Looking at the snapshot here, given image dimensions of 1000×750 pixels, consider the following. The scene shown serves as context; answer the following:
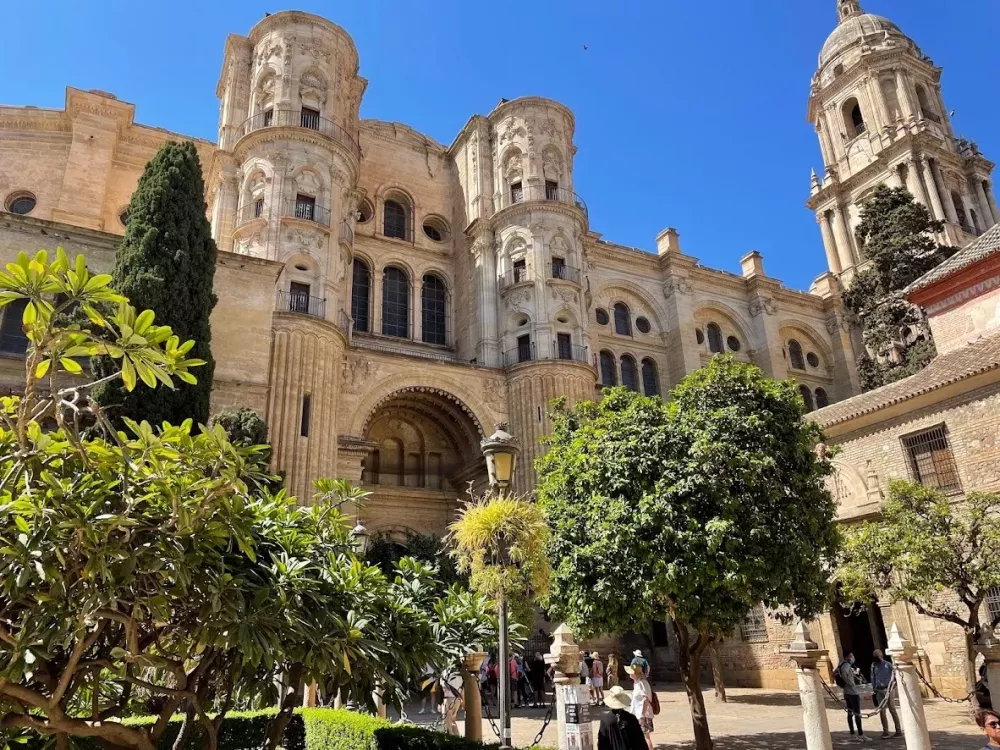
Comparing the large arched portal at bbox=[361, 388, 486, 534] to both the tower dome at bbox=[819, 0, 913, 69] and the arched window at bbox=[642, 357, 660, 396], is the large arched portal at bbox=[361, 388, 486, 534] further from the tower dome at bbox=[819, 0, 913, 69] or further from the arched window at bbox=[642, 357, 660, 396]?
the tower dome at bbox=[819, 0, 913, 69]

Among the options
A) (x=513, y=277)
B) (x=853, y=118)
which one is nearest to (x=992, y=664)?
(x=513, y=277)

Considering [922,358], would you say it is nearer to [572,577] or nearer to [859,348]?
[859,348]

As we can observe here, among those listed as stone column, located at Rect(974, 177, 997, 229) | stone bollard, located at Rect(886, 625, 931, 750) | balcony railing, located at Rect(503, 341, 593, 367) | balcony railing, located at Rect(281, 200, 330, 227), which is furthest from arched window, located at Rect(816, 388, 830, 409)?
stone bollard, located at Rect(886, 625, 931, 750)

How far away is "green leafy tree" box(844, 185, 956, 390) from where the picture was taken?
2808 cm

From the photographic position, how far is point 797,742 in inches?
417

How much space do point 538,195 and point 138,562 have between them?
2514 centimetres

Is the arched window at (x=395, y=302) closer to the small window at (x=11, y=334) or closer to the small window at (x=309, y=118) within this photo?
the small window at (x=309, y=118)

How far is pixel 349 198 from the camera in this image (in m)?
25.7

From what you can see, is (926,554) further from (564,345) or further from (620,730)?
(564,345)

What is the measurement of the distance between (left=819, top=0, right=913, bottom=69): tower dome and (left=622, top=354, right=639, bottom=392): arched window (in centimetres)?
2750

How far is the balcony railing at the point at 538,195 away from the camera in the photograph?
27.8 metres

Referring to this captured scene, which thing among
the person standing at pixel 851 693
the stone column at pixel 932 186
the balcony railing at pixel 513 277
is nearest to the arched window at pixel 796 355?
the stone column at pixel 932 186

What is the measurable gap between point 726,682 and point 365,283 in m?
18.6

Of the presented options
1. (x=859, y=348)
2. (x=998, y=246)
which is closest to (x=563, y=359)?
(x=998, y=246)
